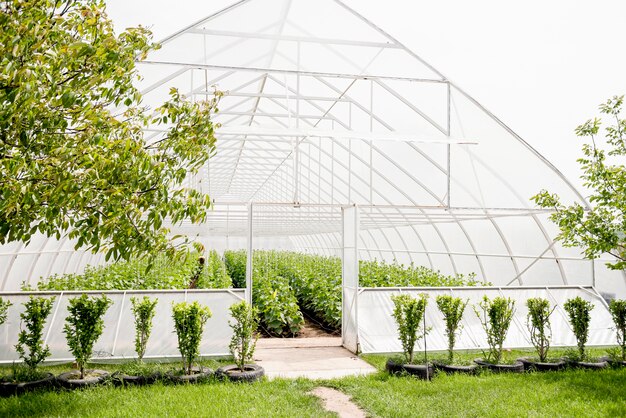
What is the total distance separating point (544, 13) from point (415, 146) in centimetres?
829

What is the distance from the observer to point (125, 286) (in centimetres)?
1204

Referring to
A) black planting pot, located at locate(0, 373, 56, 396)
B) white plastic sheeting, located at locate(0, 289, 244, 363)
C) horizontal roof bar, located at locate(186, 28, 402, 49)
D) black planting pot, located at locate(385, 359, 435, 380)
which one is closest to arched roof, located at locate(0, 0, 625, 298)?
horizontal roof bar, located at locate(186, 28, 402, 49)

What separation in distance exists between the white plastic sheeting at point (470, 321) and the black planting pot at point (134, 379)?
3.94 m

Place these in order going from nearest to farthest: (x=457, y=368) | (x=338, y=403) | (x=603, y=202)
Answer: (x=338, y=403) → (x=457, y=368) → (x=603, y=202)

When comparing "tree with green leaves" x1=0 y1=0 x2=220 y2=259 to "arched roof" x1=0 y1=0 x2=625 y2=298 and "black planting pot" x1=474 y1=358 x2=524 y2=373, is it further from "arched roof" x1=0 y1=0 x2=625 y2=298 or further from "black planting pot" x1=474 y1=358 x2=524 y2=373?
"black planting pot" x1=474 y1=358 x2=524 y2=373

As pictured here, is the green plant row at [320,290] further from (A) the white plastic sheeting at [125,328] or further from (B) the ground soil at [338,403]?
(B) the ground soil at [338,403]

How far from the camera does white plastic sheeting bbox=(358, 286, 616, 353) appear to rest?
31.1 feet

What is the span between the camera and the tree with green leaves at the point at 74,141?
114 inches

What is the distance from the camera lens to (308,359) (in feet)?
29.7

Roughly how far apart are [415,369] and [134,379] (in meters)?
3.97

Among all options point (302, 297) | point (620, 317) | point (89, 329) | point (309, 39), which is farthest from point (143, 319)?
point (302, 297)

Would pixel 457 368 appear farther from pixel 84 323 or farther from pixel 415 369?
pixel 84 323

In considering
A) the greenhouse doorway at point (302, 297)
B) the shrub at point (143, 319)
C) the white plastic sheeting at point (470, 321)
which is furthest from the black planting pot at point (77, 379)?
the white plastic sheeting at point (470, 321)

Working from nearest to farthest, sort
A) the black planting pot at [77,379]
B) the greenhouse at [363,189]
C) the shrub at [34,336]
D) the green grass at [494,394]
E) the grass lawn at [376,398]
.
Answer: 1. the grass lawn at [376,398]
2. the green grass at [494,394]
3. the black planting pot at [77,379]
4. the shrub at [34,336]
5. the greenhouse at [363,189]
